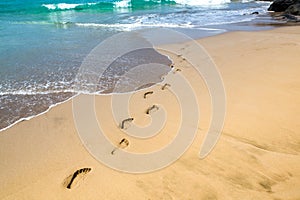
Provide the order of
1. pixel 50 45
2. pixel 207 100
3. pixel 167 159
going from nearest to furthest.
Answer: pixel 167 159 → pixel 207 100 → pixel 50 45

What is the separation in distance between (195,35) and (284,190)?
8802 mm

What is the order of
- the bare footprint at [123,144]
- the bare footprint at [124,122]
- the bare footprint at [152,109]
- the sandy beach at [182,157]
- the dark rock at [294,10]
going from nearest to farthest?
the sandy beach at [182,157], the bare footprint at [123,144], the bare footprint at [124,122], the bare footprint at [152,109], the dark rock at [294,10]

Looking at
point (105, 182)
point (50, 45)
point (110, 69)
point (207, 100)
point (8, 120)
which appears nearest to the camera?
point (105, 182)

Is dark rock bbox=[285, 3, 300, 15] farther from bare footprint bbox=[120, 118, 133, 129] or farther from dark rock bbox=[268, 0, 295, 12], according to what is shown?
bare footprint bbox=[120, 118, 133, 129]

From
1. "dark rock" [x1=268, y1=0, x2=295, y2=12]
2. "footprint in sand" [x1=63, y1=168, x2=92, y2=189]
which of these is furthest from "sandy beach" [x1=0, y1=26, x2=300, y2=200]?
"dark rock" [x1=268, y1=0, x2=295, y2=12]

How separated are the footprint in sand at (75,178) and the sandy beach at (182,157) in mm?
14

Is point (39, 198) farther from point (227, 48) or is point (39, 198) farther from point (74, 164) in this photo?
point (227, 48)

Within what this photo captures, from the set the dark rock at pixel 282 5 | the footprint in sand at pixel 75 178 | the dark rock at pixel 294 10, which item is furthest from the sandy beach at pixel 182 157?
the dark rock at pixel 282 5

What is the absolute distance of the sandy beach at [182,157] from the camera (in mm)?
2311

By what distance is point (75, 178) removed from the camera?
2521 millimetres

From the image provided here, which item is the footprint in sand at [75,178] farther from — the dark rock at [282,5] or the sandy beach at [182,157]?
the dark rock at [282,5]

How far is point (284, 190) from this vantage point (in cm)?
220

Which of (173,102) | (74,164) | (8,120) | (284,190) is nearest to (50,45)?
(8,120)

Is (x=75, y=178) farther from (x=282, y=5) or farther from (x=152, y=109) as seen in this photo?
(x=282, y=5)
